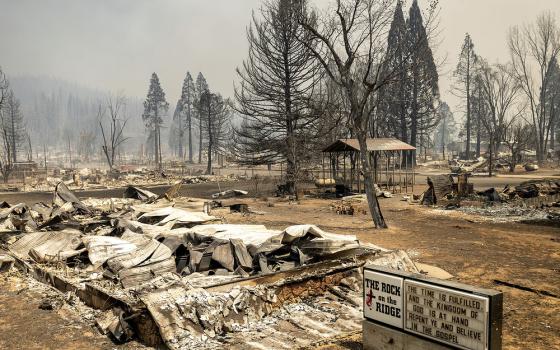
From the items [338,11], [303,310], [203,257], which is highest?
[338,11]

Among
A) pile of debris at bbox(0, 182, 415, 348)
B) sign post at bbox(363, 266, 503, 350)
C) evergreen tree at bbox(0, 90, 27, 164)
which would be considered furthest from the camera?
evergreen tree at bbox(0, 90, 27, 164)

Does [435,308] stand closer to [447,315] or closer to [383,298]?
[447,315]

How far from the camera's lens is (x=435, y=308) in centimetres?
496

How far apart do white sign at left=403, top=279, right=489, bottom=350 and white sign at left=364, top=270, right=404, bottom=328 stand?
0.10m

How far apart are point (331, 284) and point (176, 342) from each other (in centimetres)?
325

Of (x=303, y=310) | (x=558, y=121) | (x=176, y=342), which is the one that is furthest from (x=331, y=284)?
(x=558, y=121)

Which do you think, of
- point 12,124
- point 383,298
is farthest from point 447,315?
point 12,124

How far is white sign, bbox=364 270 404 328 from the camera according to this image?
535 cm

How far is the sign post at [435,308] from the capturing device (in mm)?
4531

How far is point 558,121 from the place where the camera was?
77.4 meters

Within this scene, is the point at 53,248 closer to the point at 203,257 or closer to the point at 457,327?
the point at 203,257

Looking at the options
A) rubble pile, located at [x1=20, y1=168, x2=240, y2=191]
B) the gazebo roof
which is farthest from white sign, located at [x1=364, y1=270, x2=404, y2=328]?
rubble pile, located at [x1=20, y1=168, x2=240, y2=191]

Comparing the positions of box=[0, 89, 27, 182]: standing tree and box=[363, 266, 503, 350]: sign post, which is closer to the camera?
box=[363, 266, 503, 350]: sign post

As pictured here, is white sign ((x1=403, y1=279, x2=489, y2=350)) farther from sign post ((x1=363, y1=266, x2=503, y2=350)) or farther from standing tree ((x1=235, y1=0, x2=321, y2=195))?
standing tree ((x1=235, y1=0, x2=321, y2=195))
